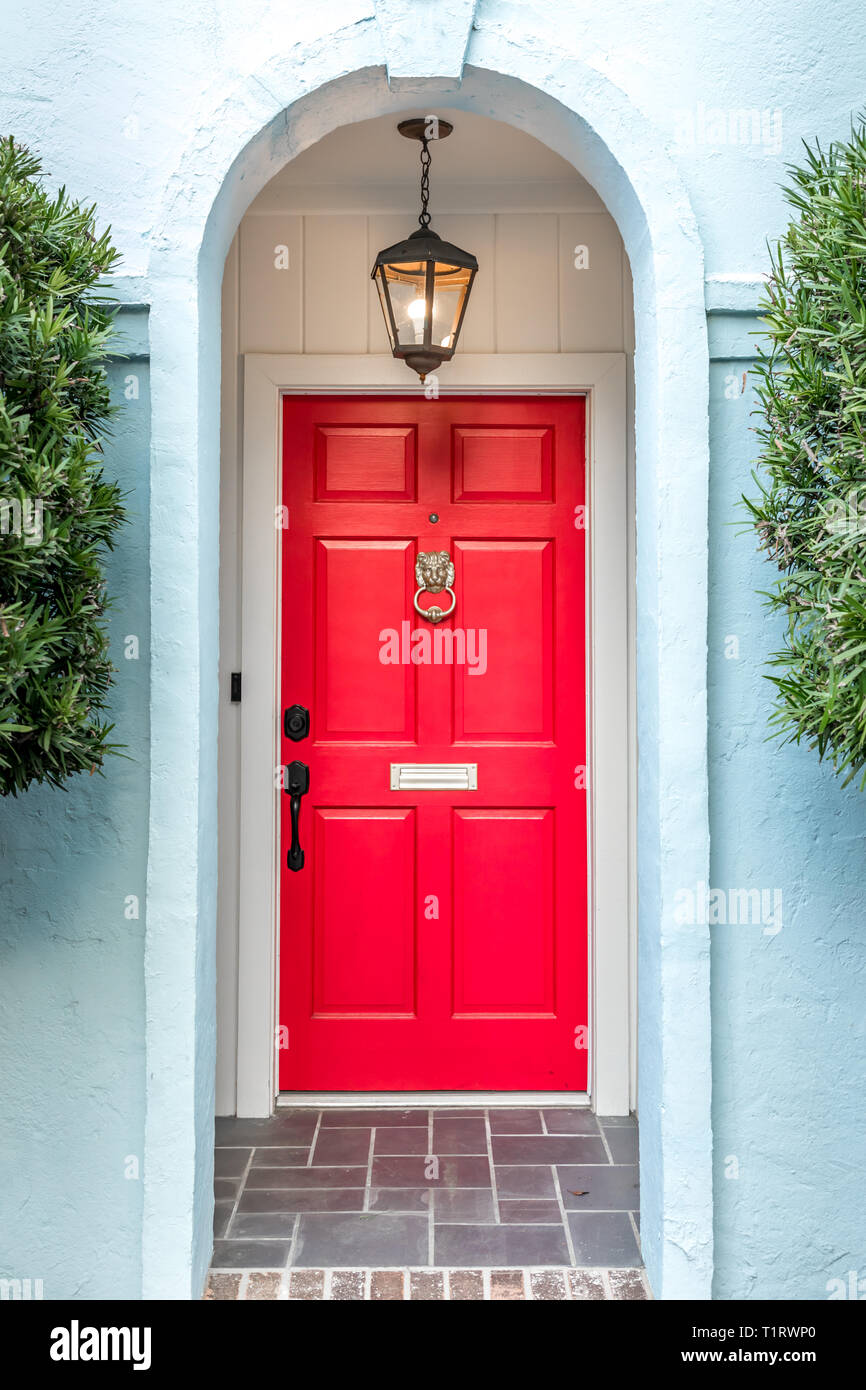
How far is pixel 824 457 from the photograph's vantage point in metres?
1.71

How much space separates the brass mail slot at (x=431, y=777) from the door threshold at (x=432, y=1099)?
98cm

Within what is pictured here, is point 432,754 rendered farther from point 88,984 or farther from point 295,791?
point 88,984

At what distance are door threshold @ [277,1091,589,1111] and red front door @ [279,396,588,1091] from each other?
3 cm

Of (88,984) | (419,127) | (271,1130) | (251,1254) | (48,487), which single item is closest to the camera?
(48,487)

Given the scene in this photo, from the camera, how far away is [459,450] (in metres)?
3.20

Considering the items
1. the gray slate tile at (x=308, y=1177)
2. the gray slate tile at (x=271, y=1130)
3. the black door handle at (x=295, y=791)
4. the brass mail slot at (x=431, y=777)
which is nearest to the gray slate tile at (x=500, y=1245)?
the gray slate tile at (x=308, y=1177)

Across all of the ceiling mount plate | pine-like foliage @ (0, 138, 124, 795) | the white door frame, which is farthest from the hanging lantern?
pine-like foliage @ (0, 138, 124, 795)

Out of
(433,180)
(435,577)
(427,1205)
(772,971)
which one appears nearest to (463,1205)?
(427,1205)

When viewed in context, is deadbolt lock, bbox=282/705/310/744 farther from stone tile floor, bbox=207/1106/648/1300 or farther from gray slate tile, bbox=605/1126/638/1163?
gray slate tile, bbox=605/1126/638/1163

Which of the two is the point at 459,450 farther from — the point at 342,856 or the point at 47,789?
the point at 47,789

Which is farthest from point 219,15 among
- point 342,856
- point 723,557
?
point 342,856

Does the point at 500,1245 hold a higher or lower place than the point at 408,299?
lower

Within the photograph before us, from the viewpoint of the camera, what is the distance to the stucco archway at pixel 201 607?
80.4 inches

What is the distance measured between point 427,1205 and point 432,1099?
2.01ft
